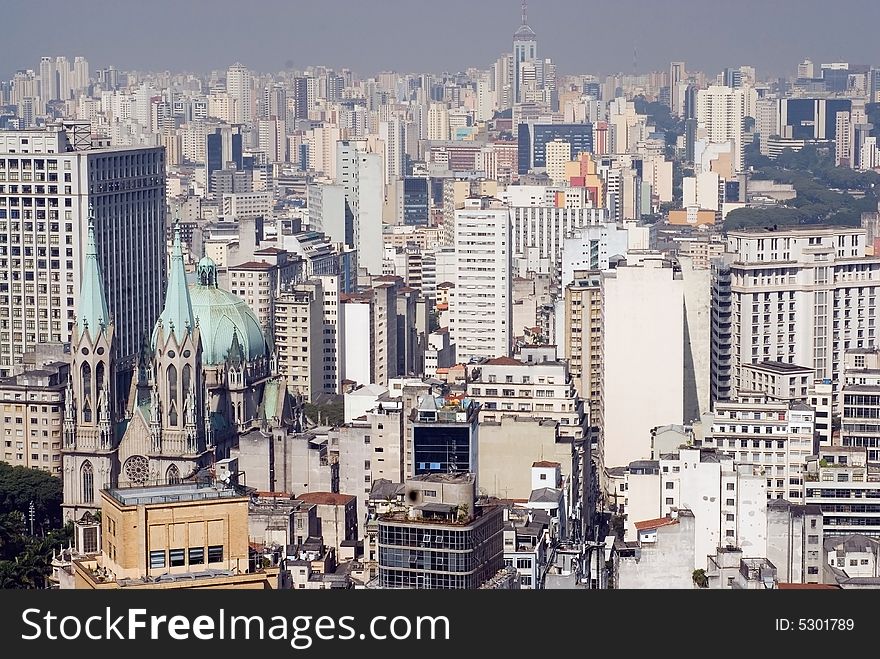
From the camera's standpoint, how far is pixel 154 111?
3003 cm

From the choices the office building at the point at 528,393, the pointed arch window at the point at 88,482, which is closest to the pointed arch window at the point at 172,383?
the pointed arch window at the point at 88,482

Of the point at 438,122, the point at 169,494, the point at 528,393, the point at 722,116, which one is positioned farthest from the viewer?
the point at 438,122

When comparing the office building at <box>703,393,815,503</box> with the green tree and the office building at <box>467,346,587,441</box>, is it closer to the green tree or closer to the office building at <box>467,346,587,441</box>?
the office building at <box>467,346,587,441</box>

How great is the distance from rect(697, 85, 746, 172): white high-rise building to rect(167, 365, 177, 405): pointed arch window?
1820cm

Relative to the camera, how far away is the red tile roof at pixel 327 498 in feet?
50.2

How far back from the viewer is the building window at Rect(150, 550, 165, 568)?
8.81 meters

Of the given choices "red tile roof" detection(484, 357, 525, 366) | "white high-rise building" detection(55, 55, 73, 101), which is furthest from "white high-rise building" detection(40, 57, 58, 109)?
"red tile roof" detection(484, 357, 525, 366)

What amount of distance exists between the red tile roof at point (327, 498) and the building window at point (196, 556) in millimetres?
6338

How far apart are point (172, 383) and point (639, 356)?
4.14 m

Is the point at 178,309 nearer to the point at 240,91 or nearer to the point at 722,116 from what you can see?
the point at 240,91

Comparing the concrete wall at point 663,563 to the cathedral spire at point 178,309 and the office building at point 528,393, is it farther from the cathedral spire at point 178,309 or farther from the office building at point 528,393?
the cathedral spire at point 178,309

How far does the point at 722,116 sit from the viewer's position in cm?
4012

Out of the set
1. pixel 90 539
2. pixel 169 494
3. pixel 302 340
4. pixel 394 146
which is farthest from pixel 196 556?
pixel 394 146
